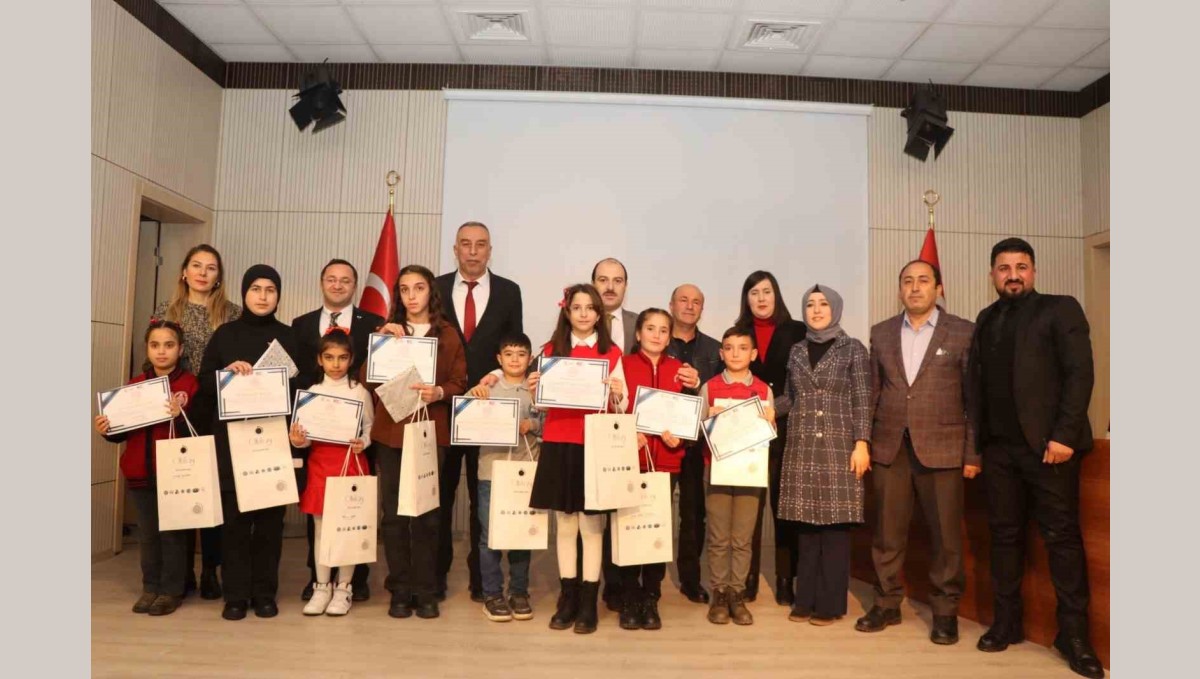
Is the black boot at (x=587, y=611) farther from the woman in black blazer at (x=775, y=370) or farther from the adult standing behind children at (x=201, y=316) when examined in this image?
the adult standing behind children at (x=201, y=316)

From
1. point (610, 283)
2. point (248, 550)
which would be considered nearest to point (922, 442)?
point (610, 283)

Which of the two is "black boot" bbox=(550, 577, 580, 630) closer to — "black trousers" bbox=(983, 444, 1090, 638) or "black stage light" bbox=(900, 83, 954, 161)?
"black trousers" bbox=(983, 444, 1090, 638)

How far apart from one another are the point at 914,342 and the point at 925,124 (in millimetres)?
2824

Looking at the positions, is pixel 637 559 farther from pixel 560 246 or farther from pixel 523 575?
pixel 560 246

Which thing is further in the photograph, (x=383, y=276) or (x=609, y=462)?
(x=383, y=276)

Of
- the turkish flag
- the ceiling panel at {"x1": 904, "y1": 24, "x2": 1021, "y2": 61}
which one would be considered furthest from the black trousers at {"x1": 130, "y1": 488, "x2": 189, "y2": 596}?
the ceiling panel at {"x1": 904, "y1": 24, "x2": 1021, "y2": 61}

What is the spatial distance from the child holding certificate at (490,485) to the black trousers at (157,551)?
1359 millimetres

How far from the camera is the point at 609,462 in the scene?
Answer: 10.4 feet

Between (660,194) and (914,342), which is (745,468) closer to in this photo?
(914,342)

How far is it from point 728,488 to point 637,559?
564 millimetres

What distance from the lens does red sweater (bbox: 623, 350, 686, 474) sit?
346 centimetres

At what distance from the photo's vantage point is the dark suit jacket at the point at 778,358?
385 centimetres

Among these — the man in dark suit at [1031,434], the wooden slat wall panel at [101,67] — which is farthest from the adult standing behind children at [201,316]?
the man in dark suit at [1031,434]

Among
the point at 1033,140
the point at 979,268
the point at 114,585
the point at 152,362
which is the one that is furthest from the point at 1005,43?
the point at 114,585
